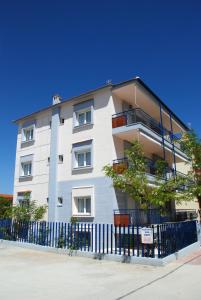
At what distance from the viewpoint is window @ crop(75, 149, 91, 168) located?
67.1 feet

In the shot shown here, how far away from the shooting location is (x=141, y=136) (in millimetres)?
19344

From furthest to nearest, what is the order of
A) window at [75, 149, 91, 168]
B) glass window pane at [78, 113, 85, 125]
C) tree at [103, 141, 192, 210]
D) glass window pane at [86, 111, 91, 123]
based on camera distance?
glass window pane at [78, 113, 85, 125]
glass window pane at [86, 111, 91, 123]
window at [75, 149, 91, 168]
tree at [103, 141, 192, 210]

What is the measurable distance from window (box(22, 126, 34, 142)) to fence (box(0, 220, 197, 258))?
923cm

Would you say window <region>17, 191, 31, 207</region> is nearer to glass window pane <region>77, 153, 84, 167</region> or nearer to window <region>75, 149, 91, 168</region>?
window <region>75, 149, 91, 168</region>

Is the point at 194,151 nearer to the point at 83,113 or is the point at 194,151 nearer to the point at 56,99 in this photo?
the point at 83,113

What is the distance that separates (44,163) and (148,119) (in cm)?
902

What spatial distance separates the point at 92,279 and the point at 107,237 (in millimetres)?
3818

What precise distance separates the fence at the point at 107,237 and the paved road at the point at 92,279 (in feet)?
2.99

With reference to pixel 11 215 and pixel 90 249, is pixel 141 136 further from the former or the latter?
pixel 11 215

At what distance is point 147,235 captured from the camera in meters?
11.8

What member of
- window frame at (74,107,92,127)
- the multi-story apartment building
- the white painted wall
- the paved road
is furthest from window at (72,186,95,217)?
the paved road

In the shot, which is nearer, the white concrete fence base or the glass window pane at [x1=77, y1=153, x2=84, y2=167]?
the white concrete fence base

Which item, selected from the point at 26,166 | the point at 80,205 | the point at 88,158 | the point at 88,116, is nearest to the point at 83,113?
the point at 88,116

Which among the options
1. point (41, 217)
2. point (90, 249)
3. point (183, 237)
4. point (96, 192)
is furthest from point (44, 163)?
point (183, 237)
